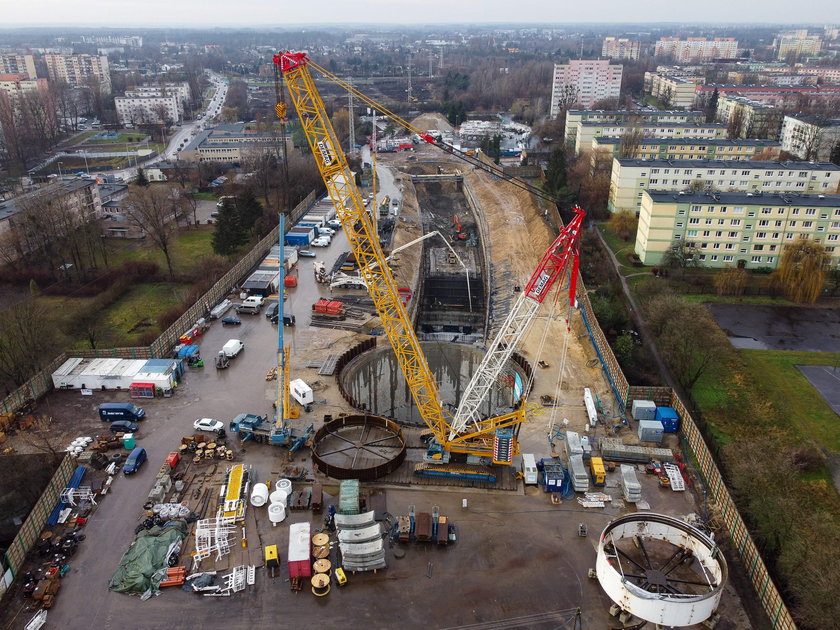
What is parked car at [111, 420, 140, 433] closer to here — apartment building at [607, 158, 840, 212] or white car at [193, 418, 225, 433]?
white car at [193, 418, 225, 433]

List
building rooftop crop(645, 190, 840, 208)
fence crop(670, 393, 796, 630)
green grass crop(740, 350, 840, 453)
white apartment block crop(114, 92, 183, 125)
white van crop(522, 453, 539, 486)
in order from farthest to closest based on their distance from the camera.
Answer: white apartment block crop(114, 92, 183, 125), building rooftop crop(645, 190, 840, 208), green grass crop(740, 350, 840, 453), white van crop(522, 453, 539, 486), fence crop(670, 393, 796, 630)

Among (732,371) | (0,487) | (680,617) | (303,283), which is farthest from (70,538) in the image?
(732,371)

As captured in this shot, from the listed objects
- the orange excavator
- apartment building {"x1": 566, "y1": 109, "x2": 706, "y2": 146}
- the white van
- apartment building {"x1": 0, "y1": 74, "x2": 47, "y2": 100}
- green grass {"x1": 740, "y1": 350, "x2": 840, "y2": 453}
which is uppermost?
apartment building {"x1": 0, "y1": 74, "x2": 47, "y2": 100}

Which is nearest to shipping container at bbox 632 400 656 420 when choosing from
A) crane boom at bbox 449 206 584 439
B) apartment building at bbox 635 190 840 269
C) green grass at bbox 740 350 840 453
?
crane boom at bbox 449 206 584 439

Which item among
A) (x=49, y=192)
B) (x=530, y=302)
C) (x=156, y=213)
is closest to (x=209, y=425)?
(x=530, y=302)

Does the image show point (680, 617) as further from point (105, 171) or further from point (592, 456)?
point (105, 171)
